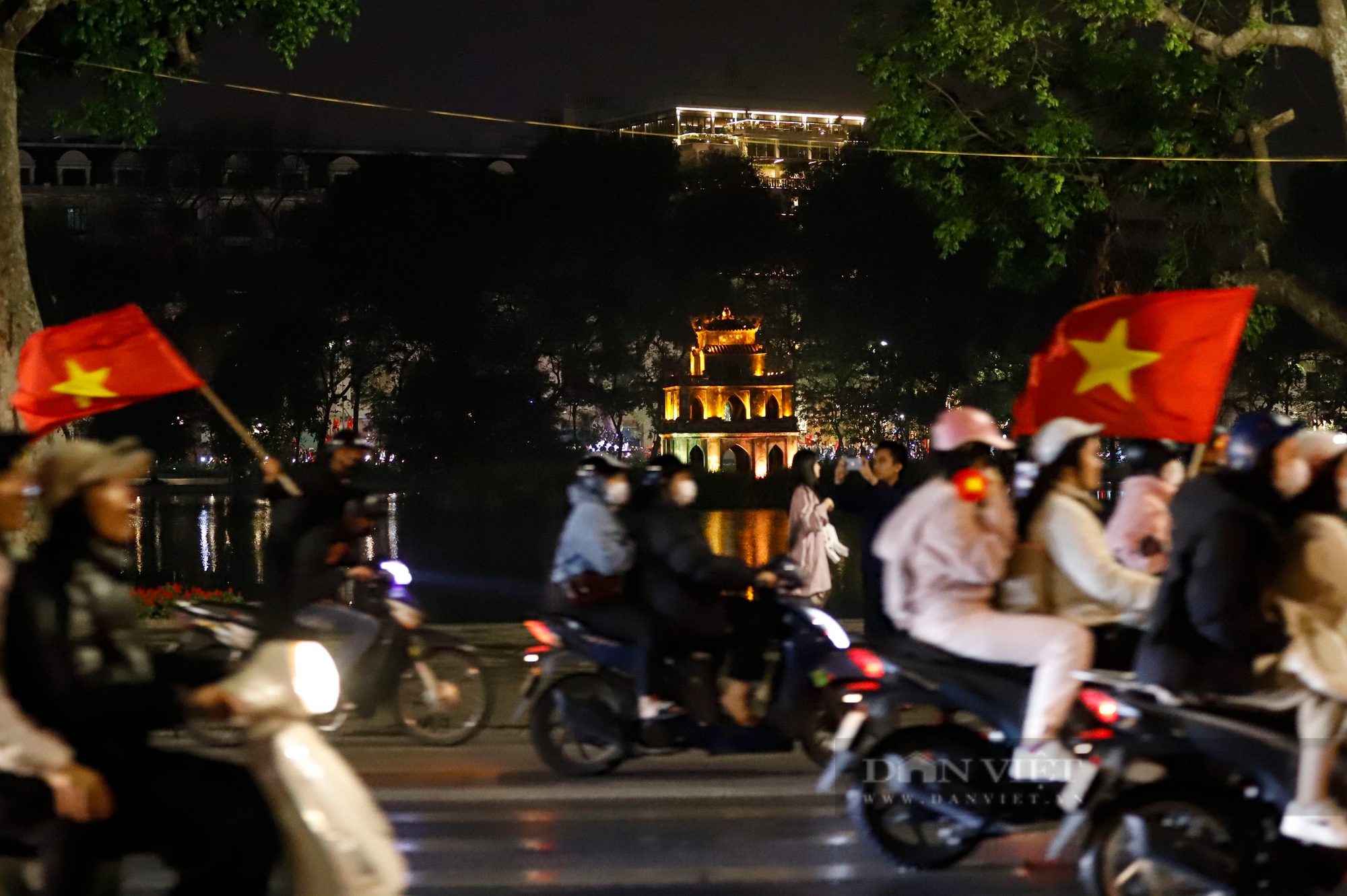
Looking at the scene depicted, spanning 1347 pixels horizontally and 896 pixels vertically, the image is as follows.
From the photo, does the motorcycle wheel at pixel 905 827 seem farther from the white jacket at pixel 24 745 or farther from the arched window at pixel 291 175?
the arched window at pixel 291 175

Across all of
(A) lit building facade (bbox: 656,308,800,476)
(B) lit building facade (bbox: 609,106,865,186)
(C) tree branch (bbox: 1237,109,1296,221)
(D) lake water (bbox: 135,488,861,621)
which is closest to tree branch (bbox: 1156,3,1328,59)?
(C) tree branch (bbox: 1237,109,1296,221)

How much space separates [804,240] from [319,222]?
14.8 metres

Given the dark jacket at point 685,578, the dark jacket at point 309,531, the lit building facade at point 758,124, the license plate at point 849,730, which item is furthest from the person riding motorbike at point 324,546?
the lit building facade at point 758,124

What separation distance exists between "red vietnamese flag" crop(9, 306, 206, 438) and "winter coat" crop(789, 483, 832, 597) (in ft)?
18.2

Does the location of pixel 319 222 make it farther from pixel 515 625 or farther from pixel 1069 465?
pixel 1069 465

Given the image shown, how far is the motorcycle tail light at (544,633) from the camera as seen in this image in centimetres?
891

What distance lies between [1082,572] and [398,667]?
14.5 feet

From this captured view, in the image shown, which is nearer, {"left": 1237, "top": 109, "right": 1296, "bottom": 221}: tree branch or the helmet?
the helmet

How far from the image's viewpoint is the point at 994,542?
259 inches

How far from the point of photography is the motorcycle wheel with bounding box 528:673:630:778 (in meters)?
8.60

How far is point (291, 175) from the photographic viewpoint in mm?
56094

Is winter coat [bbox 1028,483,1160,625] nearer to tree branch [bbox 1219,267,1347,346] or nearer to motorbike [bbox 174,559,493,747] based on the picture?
motorbike [bbox 174,559,493,747]

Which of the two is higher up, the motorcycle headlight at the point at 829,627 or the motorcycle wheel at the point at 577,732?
the motorcycle headlight at the point at 829,627

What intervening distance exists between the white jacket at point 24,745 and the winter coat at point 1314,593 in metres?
3.58
